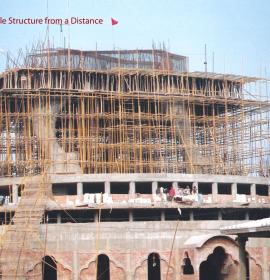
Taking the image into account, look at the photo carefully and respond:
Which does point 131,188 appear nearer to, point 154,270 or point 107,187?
point 107,187

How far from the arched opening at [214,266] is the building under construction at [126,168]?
0.38 ft

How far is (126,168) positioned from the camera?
5962 cm

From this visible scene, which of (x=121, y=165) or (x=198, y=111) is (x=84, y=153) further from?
(x=198, y=111)

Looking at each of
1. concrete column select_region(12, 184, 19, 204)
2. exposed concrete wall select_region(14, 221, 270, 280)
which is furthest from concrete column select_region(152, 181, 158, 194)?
concrete column select_region(12, 184, 19, 204)

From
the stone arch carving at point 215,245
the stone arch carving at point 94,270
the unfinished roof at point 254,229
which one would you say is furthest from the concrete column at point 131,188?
the unfinished roof at point 254,229

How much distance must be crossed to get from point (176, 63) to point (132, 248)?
58.9 ft

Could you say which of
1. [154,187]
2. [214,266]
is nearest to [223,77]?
[154,187]

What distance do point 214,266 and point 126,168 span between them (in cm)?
1084

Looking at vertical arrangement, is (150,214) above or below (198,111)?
below

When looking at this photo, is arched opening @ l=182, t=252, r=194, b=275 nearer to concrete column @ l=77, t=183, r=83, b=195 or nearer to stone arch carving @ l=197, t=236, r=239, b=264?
stone arch carving @ l=197, t=236, r=239, b=264

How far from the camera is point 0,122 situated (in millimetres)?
58406

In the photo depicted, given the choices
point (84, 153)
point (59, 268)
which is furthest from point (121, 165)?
point (59, 268)

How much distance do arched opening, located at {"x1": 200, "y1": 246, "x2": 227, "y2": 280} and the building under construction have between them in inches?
4.6

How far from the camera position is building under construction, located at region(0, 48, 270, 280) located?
49.8 metres
